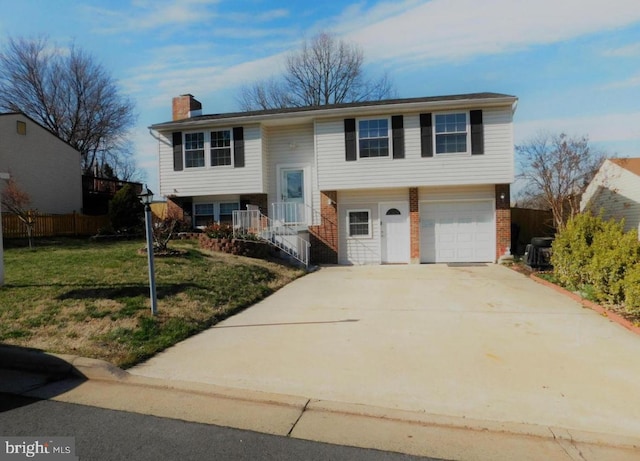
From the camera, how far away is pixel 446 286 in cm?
1003

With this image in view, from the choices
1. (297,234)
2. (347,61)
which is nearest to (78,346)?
(297,234)

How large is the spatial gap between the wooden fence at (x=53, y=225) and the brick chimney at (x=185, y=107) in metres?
6.01

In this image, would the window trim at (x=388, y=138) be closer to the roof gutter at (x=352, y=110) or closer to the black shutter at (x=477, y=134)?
the roof gutter at (x=352, y=110)

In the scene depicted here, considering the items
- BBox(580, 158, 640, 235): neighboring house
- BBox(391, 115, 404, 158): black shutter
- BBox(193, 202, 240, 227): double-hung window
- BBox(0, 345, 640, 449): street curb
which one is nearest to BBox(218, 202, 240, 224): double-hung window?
BBox(193, 202, 240, 227): double-hung window

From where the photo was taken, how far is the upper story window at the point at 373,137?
15.0 metres

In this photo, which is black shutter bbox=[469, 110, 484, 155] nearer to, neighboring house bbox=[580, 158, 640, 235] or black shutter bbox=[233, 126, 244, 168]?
neighboring house bbox=[580, 158, 640, 235]

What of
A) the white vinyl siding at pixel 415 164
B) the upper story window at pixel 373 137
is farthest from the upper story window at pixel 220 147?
the upper story window at pixel 373 137

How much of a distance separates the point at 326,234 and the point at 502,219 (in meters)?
6.42

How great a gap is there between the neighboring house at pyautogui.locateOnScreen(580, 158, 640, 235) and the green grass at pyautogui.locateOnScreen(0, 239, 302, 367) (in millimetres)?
17200

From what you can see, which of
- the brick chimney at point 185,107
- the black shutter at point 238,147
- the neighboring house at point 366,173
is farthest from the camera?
the brick chimney at point 185,107

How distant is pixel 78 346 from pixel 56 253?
796 cm

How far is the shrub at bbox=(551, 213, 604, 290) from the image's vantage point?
8852 millimetres

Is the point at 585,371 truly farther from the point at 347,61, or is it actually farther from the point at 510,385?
the point at 347,61

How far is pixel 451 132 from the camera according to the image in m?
14.6
